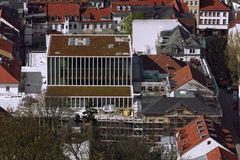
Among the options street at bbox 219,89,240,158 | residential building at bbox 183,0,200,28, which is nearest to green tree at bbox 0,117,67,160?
street at bbox 219,89,240,158

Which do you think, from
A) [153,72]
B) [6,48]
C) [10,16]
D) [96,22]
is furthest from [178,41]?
[10,16]

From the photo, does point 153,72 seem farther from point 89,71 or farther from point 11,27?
point 11,27

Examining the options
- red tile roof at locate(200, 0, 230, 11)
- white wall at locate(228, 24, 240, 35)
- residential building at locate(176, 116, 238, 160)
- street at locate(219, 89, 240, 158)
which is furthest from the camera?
red tile roof at locate(200, 0, 230, 11)

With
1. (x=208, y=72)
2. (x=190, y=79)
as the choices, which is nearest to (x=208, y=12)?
(x=208, y=72)

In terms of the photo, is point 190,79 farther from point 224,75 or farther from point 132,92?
point 224,75

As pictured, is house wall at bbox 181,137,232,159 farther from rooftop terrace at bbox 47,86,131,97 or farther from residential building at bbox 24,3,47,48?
residential building at bbox 24,3,47,48

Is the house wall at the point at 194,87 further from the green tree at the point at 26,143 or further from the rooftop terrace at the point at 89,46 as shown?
the green tree at the point at 26,143
